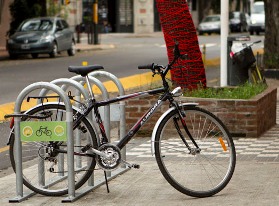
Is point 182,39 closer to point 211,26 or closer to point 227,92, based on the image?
point 227,92

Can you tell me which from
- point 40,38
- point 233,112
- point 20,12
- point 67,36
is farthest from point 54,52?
point 233,112

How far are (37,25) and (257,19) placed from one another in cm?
2931

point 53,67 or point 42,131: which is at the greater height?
point 42,131

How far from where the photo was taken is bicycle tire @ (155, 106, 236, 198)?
7.79m

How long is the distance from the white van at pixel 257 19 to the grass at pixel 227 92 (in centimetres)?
4935

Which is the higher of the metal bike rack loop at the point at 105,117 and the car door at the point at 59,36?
the metal bike rack loop at the point at 105,117

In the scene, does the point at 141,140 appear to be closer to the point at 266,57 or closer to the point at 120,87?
the point at 120,87

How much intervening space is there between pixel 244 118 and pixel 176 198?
4.19 meters

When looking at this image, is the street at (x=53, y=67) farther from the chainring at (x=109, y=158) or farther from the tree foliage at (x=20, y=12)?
the chainring at (x=109, y=158)

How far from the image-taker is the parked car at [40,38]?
3406 cm

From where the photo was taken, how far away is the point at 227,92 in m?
12.7

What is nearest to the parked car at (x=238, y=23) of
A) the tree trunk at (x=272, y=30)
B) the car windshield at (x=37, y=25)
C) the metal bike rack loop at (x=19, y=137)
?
the car windshield at (x=37, y=25)

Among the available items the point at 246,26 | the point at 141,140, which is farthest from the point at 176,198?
the point at 246,26

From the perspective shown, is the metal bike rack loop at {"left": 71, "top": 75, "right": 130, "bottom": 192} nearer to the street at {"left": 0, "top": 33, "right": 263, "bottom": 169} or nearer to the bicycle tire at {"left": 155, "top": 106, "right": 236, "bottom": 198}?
the bicycle tire at {"left": 155, "top": 106, "right": 236, "bottom": 198}
